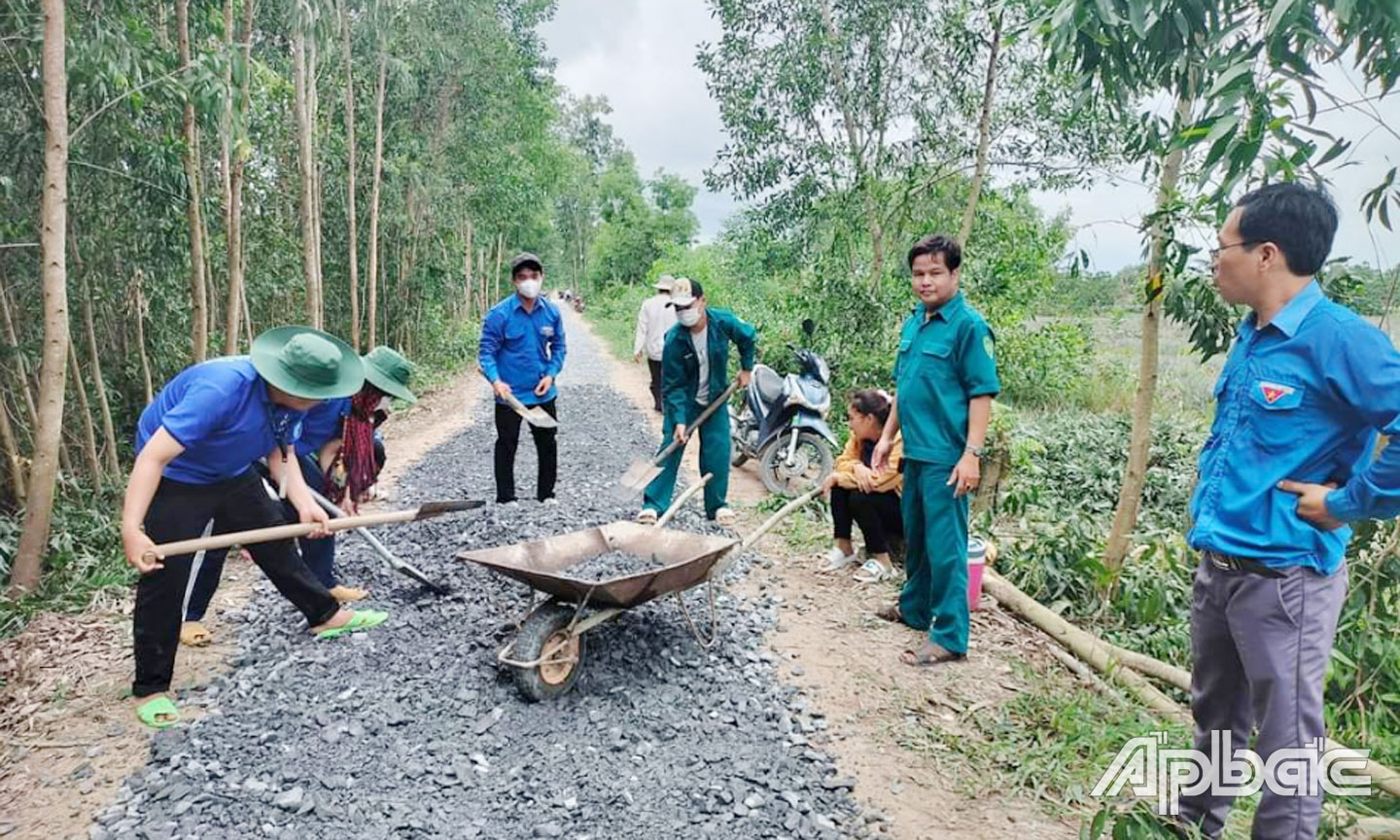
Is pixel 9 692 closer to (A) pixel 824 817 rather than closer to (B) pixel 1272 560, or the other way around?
(A) pixel 824 817

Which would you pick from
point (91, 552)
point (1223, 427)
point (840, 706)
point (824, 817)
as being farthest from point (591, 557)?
point (91, 552)

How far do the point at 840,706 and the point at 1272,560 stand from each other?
5.89 feet

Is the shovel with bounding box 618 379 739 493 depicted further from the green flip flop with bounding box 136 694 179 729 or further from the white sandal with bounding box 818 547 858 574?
the green flip flop with bounding box 136 694 179 729

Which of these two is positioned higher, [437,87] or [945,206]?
[437,87]

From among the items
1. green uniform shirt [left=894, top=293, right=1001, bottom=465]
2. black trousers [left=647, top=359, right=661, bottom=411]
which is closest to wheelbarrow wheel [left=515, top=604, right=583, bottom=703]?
green uniform shirt [left=894, top=293, right=1001, bottom=465]

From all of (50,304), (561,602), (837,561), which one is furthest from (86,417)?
(837,561)

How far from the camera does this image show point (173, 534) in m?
3.03

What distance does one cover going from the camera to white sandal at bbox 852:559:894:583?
457cm

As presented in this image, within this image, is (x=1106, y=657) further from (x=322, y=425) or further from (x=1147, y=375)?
(x=322, y=425)

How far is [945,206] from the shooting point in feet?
30.2

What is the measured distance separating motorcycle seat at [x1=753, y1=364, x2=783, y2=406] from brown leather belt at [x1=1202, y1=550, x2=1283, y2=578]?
4963 mm

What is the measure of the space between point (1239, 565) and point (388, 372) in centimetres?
365

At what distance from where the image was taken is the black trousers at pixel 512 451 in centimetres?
540

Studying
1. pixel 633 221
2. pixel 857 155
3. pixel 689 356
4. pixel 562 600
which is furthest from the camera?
pixel 633 221
